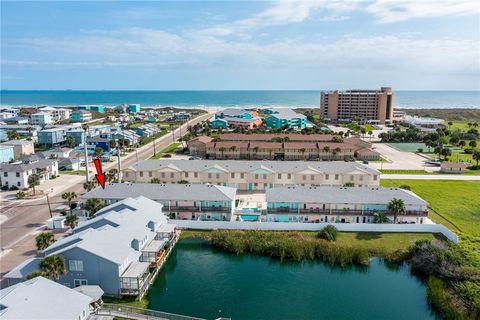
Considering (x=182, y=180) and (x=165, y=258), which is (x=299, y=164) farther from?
(x=165, y=258)

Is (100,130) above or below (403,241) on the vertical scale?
above

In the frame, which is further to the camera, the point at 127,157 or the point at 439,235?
the point at 127,157

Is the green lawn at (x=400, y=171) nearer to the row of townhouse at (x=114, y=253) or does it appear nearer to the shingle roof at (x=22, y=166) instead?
the row of townhouse at (x=114, y=253)

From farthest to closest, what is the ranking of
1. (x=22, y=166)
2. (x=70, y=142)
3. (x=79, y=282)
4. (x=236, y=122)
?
(x=236, y=122) → (x=70, y=142) → (x=22, y=166) → (x=79, y=282)

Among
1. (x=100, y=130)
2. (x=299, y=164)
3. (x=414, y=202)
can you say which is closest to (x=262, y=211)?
(x=299, y=164)

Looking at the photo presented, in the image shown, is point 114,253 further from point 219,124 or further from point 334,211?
point 219,124

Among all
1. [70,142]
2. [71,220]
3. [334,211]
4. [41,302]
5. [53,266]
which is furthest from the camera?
[70,142]

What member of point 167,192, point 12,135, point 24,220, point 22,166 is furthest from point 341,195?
point 12,135
